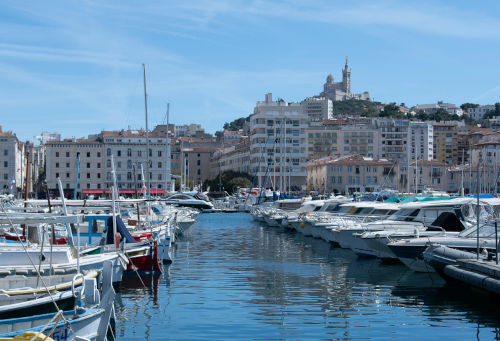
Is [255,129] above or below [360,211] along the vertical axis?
above

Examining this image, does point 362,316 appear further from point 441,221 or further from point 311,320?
point 441,221

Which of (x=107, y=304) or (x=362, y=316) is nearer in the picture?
(x=107, y=304)

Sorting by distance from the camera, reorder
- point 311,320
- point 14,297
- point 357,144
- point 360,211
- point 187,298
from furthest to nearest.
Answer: point 357,144
point 360,211
point 187,298
point 311,320
point 14,297

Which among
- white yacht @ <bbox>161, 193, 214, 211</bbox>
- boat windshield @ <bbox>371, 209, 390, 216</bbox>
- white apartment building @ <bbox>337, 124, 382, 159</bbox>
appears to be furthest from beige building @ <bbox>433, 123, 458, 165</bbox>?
boat windshield @ <bbox>371, 209, 390, 216</bbox>

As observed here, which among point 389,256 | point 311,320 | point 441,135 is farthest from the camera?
point 441,135

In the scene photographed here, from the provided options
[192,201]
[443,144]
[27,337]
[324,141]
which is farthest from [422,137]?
[27,337]

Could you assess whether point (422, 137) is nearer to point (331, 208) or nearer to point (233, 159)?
point (233, 159)

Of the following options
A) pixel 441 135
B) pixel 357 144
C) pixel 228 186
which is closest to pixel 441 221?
pixel 228 186

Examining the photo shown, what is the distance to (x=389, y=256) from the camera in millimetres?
32062

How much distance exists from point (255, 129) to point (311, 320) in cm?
11875

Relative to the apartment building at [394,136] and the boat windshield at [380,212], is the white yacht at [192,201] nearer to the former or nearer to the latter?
the boat windshield at [380,212]

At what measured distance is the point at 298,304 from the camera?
2214cm

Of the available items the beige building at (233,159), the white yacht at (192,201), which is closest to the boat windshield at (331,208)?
the white yacht at (192,201)

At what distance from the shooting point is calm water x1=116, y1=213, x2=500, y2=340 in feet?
60.5
